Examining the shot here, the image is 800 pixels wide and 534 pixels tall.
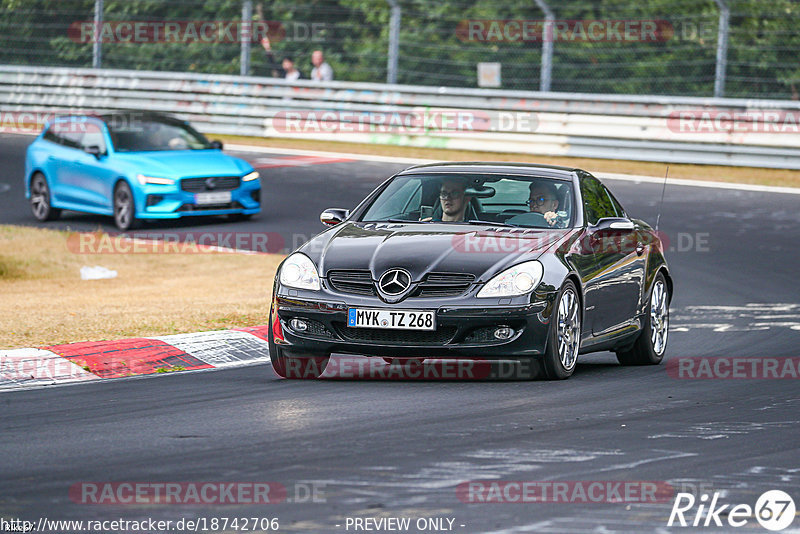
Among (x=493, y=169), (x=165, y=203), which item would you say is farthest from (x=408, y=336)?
(x=165, y=203)

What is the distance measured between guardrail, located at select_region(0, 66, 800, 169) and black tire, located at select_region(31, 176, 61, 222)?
333 inches

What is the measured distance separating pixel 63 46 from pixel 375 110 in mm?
7394

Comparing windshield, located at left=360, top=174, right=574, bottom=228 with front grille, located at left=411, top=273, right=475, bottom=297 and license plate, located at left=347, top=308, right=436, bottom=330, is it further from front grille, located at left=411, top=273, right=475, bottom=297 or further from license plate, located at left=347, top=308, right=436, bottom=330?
license plate, located at left=347, top=308, right=436, bottom=330

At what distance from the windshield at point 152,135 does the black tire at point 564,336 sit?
1194 cm

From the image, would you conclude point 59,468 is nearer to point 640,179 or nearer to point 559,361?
point 559,361

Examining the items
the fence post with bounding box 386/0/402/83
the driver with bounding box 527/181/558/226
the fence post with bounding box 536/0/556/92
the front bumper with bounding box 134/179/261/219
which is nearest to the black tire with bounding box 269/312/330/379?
the driver with bounding box 527/181/558/226

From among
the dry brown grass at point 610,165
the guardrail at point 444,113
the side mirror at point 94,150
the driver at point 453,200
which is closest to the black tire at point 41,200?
the side mirror at point 94,150

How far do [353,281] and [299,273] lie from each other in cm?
41

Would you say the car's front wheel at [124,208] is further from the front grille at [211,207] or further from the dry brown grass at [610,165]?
the dry brown grass at [610,165]

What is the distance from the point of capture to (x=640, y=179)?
24047 mm

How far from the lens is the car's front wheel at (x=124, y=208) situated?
1995 centimetres

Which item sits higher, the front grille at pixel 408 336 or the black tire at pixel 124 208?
the front grille at pixel 408 336

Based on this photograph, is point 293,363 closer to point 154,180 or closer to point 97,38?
point 154,180

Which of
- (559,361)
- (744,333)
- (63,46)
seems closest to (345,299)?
(559,361)
